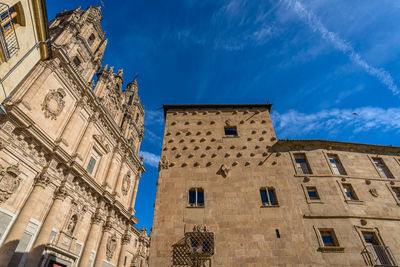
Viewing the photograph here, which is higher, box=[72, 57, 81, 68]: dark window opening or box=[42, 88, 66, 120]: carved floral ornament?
box=[72, 57, 81, 68]: dark window opening

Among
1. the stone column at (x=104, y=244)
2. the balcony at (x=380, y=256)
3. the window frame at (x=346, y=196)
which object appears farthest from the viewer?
the stone column at (x=104, y=244)

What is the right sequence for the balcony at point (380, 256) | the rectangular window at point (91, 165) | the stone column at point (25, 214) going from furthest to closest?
the rectangular window at point (91, 165), the stone column at point (25, 214), the balcony at point (380, 256)

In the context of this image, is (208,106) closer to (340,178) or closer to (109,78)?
(340,178)

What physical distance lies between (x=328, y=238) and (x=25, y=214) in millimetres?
23305

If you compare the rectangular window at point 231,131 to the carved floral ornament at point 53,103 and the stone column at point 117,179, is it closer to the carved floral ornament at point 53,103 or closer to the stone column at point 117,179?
the carved floral ornament at point 53,103

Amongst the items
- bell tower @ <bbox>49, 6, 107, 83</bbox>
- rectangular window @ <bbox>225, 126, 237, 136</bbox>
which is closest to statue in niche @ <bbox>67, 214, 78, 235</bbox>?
bell tower @ <bbox>49, 6, 107, 83</bbox>

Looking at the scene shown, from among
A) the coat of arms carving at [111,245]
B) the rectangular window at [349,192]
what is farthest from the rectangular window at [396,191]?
the coat of arms carving at [111,245]

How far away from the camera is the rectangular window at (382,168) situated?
1747cm

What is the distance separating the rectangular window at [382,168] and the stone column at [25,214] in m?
30.1

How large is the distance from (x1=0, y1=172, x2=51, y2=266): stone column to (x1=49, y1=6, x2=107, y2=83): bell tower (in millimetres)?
14679

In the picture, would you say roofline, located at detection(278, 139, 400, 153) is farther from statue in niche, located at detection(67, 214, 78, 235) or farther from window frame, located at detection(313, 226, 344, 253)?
statue in niche, located at detection(67, 214, 78, 235)

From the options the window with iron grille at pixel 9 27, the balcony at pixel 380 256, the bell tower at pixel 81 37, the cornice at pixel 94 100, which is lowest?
the balcony at pixel 380 256

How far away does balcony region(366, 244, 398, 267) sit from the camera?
12.4 m

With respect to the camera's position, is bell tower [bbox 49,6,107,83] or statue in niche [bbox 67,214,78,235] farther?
bell tower [bbox 49,6,107,83]
